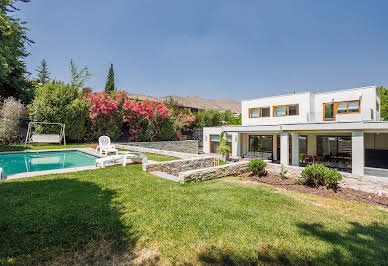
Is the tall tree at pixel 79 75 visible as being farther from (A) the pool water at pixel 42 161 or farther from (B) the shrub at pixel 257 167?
(B) the shrub at pixel 257 167

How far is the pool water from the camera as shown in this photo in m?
10.1

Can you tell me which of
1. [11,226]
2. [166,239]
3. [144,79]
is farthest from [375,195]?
[144,79]

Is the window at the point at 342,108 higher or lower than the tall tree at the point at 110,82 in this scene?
lower

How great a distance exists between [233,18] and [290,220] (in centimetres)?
1890

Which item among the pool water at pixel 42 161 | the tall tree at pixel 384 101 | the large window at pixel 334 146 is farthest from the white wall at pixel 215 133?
the tall tree at pixel 384 101

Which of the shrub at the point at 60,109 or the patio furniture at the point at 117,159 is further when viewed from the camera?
the shrub at the point at 60,109

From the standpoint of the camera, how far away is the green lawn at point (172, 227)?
2.94 m

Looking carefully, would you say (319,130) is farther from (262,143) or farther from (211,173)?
(211,173)

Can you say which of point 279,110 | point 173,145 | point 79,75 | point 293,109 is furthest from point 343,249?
point 79,75

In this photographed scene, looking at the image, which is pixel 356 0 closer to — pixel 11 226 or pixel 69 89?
pixel 11 226

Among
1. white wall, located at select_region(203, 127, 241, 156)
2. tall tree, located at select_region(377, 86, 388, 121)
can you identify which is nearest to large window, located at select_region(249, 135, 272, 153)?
white wall, located at select_region(203, 127, 241, 156)

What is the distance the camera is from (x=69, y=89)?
18.9 meters

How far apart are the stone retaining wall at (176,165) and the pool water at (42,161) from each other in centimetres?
441

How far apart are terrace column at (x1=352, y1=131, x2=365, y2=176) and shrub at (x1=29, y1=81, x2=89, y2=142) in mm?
21911
